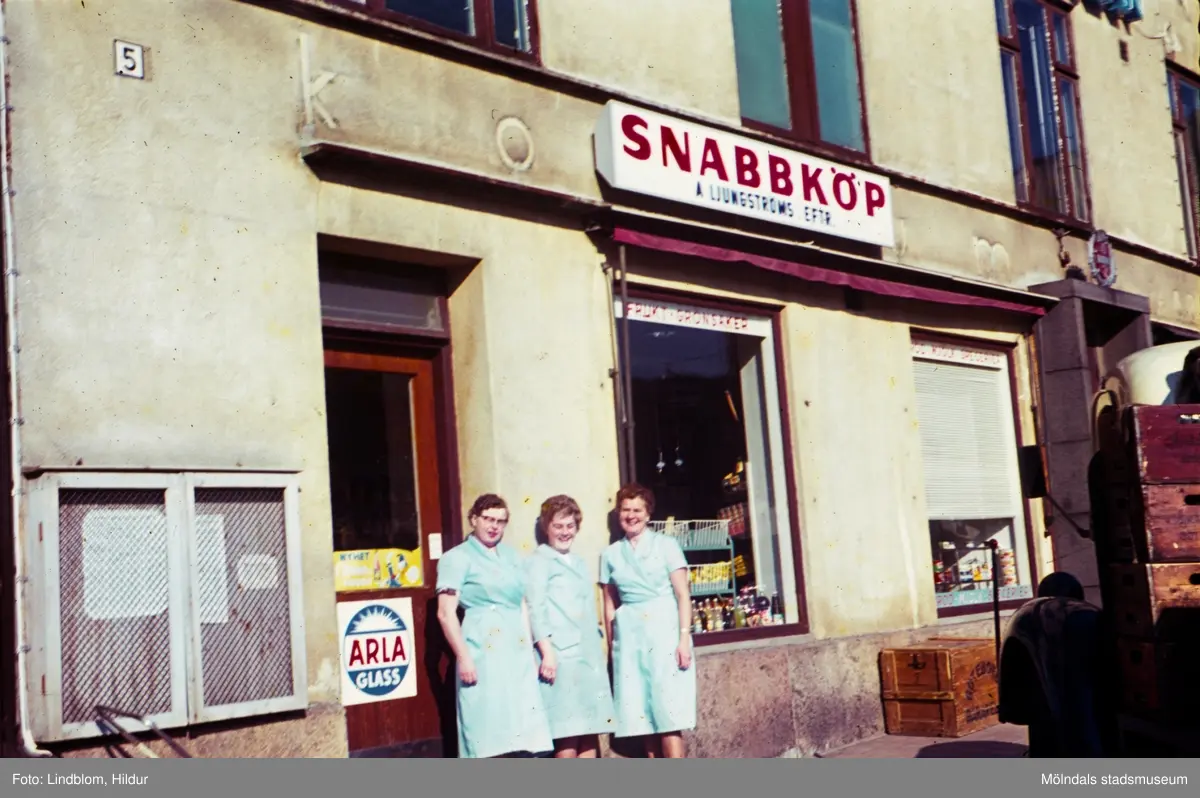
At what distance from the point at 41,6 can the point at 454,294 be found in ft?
10.1

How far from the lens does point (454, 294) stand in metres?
9.58

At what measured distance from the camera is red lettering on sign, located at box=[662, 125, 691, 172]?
10641 millimetres

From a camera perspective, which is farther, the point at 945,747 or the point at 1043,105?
the point at 1043,105

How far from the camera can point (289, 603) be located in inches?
311

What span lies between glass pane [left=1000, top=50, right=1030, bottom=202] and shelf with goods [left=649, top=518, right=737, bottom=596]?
5.74 m

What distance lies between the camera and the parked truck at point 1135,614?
227 inches

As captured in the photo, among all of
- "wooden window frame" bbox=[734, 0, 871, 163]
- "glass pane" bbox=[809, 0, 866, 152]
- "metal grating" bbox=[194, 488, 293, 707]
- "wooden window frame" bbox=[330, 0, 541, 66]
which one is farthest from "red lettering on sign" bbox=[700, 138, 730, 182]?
"metal grating" bbox=[194, 488, 293, 707]

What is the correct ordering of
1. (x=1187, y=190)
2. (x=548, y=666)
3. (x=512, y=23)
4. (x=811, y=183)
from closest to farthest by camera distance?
(x=548, y=666) < (x=512, y=23) < (x=811, y=183) < (x=1187, y=190)

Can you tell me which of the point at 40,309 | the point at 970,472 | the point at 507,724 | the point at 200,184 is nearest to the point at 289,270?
the point at 200,184

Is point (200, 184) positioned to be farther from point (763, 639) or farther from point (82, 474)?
point (763, 639)

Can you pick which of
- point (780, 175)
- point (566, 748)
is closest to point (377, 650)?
point (566, 748)

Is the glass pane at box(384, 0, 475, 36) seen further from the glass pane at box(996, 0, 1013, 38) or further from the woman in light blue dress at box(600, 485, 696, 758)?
the glass pane at box(996, 0, 1013, 38)

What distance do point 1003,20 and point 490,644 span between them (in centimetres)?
Result: 961

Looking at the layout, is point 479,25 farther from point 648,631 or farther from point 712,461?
point 648,631
